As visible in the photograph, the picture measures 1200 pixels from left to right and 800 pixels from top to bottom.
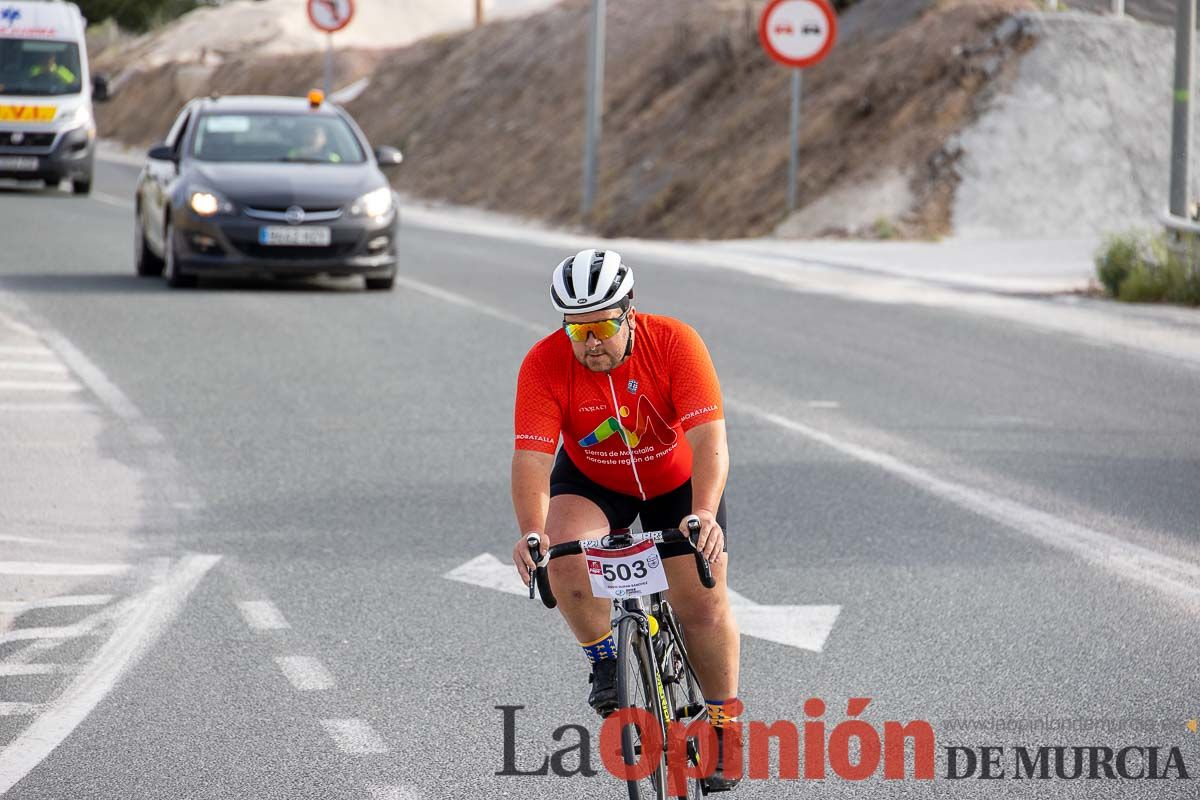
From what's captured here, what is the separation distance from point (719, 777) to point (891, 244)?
21.9 m

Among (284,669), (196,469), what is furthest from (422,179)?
(284,669)

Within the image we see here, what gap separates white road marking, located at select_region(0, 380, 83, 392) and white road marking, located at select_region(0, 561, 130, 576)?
4.47 meters

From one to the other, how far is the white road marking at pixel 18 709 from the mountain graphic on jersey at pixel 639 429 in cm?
216

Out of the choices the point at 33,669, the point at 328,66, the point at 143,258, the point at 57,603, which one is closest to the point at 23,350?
the point at 143,258

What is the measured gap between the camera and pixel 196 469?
33.6 ft

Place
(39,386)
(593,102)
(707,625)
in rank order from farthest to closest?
(593,102) → (39,386) → (707,625)

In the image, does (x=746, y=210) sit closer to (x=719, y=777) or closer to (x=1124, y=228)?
(x=1124, y=228)

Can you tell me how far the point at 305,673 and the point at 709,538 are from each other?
7.68 ft

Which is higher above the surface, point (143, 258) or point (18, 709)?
point (143, 258)

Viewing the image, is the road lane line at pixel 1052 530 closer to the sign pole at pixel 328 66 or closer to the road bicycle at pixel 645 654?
the road bicycle at pixel 645 654

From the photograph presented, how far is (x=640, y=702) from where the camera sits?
16.3 feet

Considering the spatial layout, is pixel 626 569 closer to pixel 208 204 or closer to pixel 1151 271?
pixel 208 204

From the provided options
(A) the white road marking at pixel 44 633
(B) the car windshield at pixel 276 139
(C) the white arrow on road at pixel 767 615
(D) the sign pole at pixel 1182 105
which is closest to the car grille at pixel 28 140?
(B) the car windshield at pixel 276 139

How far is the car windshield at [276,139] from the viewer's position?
18625 millimetres
